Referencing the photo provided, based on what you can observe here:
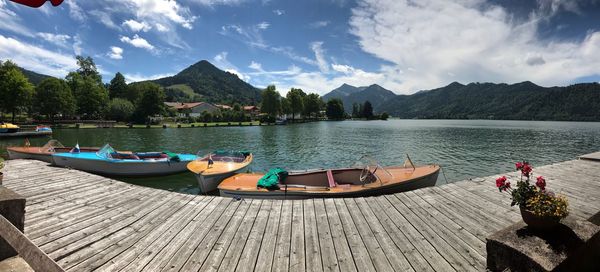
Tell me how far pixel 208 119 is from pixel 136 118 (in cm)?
2223

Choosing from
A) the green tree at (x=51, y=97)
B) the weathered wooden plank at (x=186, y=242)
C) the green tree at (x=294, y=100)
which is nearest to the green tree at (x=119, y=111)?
the green tree at (x=51, y=97)

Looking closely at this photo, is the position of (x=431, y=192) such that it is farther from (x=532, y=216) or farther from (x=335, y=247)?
(x=532, y=216)

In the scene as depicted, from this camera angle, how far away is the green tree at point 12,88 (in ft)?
188

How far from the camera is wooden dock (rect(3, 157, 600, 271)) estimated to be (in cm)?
468

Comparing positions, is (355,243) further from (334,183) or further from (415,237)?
(334,183)

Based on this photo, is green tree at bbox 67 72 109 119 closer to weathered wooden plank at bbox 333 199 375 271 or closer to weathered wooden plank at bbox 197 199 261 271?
weathered wooden plank at bbox 197 199 261 271

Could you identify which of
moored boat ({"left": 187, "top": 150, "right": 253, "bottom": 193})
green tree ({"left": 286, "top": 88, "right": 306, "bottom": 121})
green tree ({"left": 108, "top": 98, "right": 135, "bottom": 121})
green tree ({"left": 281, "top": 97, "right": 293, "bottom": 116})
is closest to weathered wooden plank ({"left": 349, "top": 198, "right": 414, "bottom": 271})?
moored boat ({"left": 187, "top": 150, "right": 253, "bottom": 193})

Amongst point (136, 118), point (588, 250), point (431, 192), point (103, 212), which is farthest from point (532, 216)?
point (136, 118)

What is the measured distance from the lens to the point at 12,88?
5797 centimetres

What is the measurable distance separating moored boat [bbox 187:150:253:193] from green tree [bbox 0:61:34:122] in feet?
228

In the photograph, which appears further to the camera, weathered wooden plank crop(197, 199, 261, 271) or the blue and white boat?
the blue and white boat

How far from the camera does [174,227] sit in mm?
6145

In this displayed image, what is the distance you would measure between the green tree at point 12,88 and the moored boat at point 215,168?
69.6 meters

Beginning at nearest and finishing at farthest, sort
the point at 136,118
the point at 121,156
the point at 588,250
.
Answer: the point at 588,250, the point at 121,156, the point at 136,118
